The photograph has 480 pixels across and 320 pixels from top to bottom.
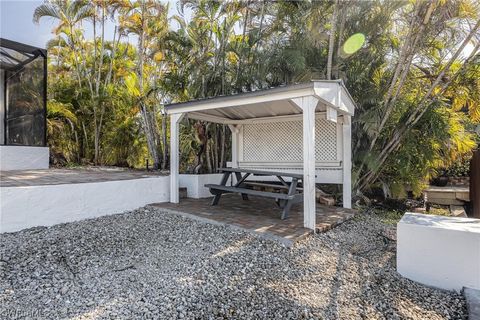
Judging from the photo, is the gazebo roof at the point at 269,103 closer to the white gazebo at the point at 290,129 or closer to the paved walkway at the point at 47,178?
the white gazebo at the point at 290,129

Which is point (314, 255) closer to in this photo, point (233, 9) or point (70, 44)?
point (233, 9)

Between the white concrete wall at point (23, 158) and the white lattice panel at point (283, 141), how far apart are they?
5.90 m

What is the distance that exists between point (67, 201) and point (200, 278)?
308 centimetres

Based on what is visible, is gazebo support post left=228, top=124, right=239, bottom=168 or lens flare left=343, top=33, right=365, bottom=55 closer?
lens flare left=343, top=33, right=365, bottom=55

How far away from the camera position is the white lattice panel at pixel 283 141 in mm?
6863

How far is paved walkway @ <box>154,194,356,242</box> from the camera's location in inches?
163

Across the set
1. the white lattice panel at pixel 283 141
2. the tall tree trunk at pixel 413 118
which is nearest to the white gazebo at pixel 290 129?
the white lattice panel at pixel 283 141

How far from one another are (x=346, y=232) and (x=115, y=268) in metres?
3.62

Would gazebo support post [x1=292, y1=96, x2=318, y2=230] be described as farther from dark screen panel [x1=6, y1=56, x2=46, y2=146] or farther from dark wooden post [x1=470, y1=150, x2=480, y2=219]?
dark screen panel [x1=6, y1=56, x2=46, y2=146]

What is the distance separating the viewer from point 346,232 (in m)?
4.68

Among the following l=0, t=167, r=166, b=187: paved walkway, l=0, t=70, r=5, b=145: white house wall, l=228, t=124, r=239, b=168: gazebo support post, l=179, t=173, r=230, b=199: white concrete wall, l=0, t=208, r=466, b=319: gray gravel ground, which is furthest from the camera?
l=0, t=70, r=5, b=145: white house wall

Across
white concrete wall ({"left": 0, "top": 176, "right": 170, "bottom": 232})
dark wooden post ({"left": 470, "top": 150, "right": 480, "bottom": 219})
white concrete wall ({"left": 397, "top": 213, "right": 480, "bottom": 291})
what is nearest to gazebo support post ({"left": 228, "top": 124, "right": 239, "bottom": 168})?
white concrete wall ({"left": 0, "top": 176, "right": 170, "bottom": 232})

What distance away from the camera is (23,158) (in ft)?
24.9

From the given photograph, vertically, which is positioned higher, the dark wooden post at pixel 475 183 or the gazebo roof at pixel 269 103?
the gazebo roof at pixel 269 103
